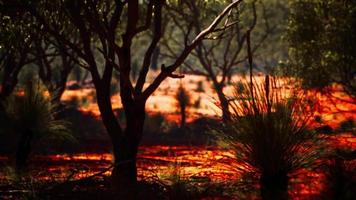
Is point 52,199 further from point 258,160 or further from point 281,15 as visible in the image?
point 281,15

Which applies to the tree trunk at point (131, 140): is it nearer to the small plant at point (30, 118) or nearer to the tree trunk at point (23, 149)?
the small plant at point (30, 118)

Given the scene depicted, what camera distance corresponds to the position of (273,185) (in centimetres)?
523

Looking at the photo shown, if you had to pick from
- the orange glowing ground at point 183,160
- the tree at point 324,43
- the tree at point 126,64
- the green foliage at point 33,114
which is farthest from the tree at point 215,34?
the green foliage at point 33,114

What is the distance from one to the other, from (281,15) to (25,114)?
40.6 meters

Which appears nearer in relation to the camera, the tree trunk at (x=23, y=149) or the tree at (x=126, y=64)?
the tree at (x=126, y=64)

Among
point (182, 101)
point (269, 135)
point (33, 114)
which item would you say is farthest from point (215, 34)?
point (269, 135)

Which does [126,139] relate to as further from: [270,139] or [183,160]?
[270,139]

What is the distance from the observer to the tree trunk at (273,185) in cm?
518

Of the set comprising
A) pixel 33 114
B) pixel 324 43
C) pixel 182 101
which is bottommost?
pixel 33 114

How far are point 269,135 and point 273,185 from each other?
0.54m

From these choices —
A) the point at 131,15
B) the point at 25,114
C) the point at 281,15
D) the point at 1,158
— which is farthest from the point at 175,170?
the point at 281,15

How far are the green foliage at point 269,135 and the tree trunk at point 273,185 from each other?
0.17ft

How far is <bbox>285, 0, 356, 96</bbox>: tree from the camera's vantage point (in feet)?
43.8

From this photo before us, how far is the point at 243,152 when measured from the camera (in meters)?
5.41
